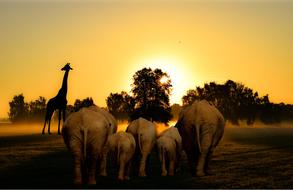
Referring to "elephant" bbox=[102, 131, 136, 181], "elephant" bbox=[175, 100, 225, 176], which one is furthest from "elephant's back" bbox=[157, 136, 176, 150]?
"elephant" bbox=[102, 131, 136, 181]

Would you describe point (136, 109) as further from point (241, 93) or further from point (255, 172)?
point (241, 93)

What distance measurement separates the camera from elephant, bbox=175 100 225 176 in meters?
18.2

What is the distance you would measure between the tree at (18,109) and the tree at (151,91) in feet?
371

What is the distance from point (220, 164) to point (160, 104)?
6212 centimetres

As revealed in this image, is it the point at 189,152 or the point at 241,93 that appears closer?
the point at 189,152

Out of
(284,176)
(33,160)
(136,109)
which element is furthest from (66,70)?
(136,109)

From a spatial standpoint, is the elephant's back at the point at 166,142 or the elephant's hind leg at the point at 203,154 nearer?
the elephant's hind leg at the point at 203,154

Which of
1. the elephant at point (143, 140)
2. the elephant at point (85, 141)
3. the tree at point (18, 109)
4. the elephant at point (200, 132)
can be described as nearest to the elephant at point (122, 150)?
the elephant at point (143, 140)

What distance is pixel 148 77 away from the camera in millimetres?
88250

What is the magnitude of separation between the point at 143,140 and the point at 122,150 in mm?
1534

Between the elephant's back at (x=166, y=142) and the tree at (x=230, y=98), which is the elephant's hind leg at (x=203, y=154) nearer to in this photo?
the elephant's back at (x=166, y=142)

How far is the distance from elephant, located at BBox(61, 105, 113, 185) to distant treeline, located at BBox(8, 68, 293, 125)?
31.7 ft

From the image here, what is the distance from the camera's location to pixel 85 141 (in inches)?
580

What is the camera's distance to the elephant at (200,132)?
1823 cm
